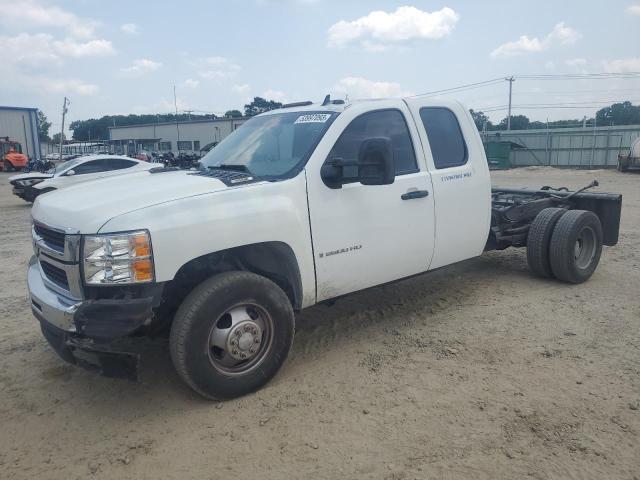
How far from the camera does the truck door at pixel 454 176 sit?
183 inches

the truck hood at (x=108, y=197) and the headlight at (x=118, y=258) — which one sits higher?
the truck hood at (x=108, y=197)

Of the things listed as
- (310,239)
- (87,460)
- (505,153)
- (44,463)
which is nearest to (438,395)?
(310,239)

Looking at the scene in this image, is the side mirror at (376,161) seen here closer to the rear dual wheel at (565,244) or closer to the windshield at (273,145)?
the windshield at (273,145)

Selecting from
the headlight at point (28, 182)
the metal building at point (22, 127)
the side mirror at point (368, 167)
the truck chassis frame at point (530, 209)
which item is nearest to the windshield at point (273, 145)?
the side mirror at point (368, 167)

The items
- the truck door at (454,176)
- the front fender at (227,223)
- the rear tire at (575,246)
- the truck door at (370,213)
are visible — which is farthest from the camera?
the rear tire at (575,246)

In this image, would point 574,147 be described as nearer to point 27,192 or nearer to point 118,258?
point 27,192

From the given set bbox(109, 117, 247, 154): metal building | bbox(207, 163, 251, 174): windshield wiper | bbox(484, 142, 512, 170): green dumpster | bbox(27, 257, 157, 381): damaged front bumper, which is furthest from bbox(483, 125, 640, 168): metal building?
bbox(27, 257, 157, 381): damaged front bumper

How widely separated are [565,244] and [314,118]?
3339mm

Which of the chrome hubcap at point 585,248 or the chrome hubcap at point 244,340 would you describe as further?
Answer: the chrome hubcap at point 585,248

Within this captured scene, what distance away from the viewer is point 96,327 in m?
2.99

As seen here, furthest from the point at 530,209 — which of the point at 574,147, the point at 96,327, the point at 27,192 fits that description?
the point at 574,147

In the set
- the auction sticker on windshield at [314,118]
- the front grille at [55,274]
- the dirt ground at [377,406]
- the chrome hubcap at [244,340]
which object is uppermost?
the auction sticker on windshield at [314,118]

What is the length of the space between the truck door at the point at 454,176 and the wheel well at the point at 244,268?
1.53 m

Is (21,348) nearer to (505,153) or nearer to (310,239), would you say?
(310,239)
